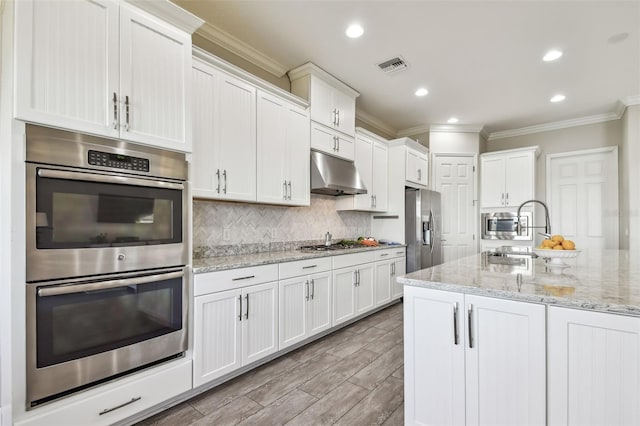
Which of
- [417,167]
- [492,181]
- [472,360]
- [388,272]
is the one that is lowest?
→ [388,272]

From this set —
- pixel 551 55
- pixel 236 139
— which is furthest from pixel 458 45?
pixel 236 139

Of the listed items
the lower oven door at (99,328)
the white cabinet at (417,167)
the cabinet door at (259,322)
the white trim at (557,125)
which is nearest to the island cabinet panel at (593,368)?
the cabinet door at (259,322)

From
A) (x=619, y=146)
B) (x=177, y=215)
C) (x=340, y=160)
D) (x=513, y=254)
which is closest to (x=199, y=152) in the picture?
(x=177, y=215)

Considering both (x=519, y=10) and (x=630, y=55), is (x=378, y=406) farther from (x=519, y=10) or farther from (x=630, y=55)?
(x=630, y=55)

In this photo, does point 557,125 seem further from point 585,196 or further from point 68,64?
point 68,64

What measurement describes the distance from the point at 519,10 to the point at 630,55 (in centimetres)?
171

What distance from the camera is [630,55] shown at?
306 cm

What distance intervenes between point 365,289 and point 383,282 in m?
0.44

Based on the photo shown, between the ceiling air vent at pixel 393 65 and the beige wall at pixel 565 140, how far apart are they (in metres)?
3.58

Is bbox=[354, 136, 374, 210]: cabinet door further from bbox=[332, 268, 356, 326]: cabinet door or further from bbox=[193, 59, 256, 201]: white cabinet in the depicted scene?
bbox=[193, 59, 256, 201]: white cabinet

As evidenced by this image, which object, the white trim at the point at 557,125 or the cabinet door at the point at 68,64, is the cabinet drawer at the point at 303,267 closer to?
the cabinet door at the point at 68,64

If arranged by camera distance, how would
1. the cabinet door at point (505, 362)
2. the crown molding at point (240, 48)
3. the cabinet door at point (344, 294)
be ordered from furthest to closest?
the cabinet door at point (344, 294)
the crown molding at point (240, 48)
the cabinet door at point (505, 362)

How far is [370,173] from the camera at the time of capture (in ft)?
13.9

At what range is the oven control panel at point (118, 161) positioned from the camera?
1592 millimetres
